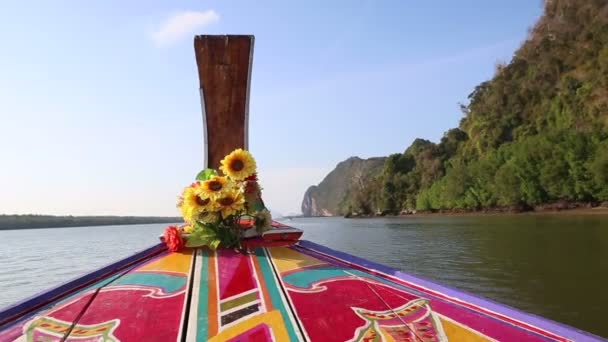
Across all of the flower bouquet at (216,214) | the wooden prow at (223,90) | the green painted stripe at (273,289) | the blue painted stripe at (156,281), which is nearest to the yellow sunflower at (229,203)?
the flower bouquet at (216,214)

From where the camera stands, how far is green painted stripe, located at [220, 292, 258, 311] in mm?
2067

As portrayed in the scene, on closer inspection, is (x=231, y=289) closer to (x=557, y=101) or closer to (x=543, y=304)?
(x=543, y=304)

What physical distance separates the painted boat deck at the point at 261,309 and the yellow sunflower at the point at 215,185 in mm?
473

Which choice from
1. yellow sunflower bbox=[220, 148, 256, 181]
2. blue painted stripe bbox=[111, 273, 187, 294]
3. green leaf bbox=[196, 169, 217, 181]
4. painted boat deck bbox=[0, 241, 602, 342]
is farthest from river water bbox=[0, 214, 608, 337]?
blue painted stripe bbox=[111, 273, 187, 294]

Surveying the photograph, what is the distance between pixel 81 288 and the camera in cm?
244

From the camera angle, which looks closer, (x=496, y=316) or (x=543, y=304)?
(x=496, y=316)

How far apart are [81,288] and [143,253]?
0.72 metres

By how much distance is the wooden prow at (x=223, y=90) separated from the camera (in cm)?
469

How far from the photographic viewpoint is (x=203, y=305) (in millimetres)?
2092

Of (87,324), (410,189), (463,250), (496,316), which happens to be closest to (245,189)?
(87,324)

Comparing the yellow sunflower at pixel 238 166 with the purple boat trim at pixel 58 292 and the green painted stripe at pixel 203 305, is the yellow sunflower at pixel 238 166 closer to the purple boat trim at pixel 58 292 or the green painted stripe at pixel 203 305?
the green painted stripe at pixel 203 305

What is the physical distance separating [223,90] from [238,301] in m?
3.17

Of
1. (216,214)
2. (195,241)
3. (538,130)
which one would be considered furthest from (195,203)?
(538,130)

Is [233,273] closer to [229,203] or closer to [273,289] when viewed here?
[273,289]
